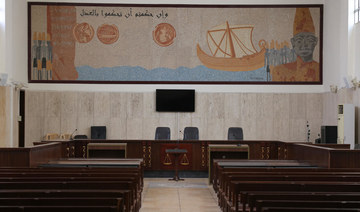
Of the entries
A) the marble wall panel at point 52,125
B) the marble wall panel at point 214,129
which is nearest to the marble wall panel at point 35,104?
the marble wall panel at point 52,125

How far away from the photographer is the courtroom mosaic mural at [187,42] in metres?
16.8

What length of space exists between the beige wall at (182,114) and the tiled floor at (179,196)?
3.90 m

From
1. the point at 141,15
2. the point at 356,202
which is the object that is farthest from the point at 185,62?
the point at 356,202

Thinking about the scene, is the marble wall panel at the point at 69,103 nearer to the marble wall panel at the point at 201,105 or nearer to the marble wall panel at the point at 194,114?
the marble wall panel at the point at 194,114

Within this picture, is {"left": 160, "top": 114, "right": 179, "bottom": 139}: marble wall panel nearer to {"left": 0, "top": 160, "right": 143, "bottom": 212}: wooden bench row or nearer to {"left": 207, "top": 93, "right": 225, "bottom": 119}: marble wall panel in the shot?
{"left": 207, "top": 93, "right": 225, "bottom": 119}: marble wall panel

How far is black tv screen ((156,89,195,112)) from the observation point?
54.5 ft

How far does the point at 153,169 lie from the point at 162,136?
56.2 inches

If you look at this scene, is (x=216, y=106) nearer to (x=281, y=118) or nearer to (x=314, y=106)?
(x=281, y=118)

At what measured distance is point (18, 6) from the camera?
15898 mm

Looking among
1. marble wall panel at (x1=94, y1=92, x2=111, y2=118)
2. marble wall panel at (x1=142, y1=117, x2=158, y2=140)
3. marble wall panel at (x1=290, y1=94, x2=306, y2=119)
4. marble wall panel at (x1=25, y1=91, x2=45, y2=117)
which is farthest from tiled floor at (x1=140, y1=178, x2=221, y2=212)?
marble wall panel at (x1=25, y1=91, x2=45, y2=117)

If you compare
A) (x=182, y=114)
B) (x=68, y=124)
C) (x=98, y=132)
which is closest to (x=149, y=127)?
(x=182, y=114)

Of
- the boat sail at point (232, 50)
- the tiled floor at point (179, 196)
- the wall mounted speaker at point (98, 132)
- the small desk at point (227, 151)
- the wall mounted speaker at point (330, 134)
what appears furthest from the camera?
the boat sail at point (232, 50)

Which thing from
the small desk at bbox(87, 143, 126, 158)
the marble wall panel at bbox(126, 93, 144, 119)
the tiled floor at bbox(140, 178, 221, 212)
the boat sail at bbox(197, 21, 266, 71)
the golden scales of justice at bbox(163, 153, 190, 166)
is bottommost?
the tiled floor at bbox(140, 178, 221, 212)

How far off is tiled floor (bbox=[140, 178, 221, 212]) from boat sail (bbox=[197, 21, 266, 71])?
17.0 feet
